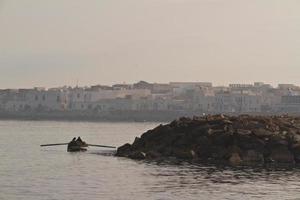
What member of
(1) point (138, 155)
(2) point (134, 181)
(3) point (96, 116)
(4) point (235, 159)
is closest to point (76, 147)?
(1) point (138, 155)

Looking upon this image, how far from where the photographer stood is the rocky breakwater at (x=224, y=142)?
36.9 metres

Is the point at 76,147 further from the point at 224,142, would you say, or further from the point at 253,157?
the point at 253,157

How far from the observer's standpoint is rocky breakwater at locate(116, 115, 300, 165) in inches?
1452

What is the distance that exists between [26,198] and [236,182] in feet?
31.1

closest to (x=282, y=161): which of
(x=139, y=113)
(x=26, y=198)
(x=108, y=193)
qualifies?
(x=108, y=193)

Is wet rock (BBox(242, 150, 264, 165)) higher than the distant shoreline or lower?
lower

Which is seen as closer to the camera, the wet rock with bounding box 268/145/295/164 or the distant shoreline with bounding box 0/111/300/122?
the wet rock with bounding box 268/145/295/164

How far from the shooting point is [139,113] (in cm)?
19238

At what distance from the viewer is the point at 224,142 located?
125 feet

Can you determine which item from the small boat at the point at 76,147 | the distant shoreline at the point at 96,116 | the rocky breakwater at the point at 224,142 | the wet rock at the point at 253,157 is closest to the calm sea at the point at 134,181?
the rocky breakwater at the point at 224,142

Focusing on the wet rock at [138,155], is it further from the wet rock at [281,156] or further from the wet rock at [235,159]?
the wet rock at [281,156]

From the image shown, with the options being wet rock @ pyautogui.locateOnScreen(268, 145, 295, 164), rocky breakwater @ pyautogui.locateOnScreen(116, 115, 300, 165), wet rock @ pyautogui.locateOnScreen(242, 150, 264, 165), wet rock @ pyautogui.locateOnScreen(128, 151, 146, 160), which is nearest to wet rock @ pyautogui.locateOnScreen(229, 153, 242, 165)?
rocky breakwater @ pyautogui.locateOnScreen(116, 115, 300, 165)

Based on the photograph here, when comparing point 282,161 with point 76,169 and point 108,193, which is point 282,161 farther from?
point 108,193

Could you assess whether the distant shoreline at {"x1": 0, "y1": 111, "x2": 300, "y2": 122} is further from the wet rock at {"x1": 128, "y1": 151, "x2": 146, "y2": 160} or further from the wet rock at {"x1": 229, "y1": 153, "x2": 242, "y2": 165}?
the wet rock at {"x1": 229, "y1": 153, "x2": 242, "y2": 165}
